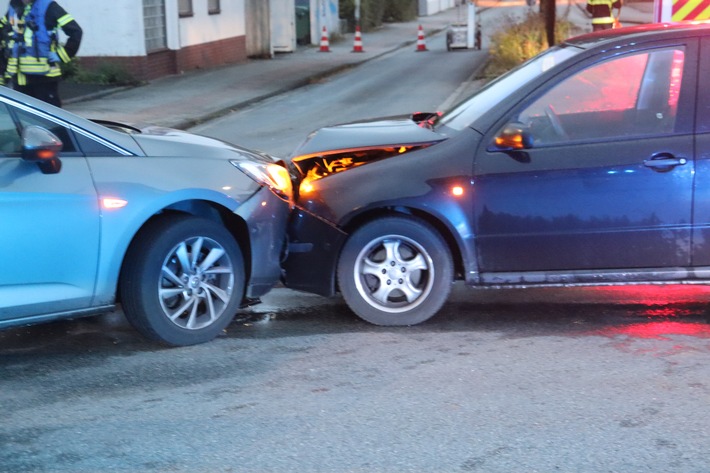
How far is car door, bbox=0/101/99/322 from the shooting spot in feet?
17.8

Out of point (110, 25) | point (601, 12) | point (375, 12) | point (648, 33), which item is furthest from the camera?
point (375, 12)

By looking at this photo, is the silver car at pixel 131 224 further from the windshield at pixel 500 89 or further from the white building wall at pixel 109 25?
the white building wall at pixel 109 25

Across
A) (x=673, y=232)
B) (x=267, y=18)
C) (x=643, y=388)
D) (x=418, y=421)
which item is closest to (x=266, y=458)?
(x=418, y=421)

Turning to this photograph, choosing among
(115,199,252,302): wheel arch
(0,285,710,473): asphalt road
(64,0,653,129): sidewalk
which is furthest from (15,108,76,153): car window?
(64,0,653,129): sidewalk

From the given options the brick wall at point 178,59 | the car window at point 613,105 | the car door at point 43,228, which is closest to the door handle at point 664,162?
the car window at point 613,105

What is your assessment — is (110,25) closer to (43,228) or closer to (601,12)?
A: (601,12)

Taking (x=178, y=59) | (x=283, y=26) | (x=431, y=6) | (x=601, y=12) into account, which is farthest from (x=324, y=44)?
(x=431, y=6)

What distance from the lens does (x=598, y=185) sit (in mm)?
6121

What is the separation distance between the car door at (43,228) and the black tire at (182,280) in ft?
0.88

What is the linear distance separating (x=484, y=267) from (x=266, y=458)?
7.34ft

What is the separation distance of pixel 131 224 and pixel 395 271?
1538 millimetres

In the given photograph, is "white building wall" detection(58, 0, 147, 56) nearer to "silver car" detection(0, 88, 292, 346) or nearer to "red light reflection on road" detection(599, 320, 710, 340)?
"silver car" detection(0, 88, 292, 346)

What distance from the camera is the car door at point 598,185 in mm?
6102

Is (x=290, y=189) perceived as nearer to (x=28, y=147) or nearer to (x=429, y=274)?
(x=429, y=274)
